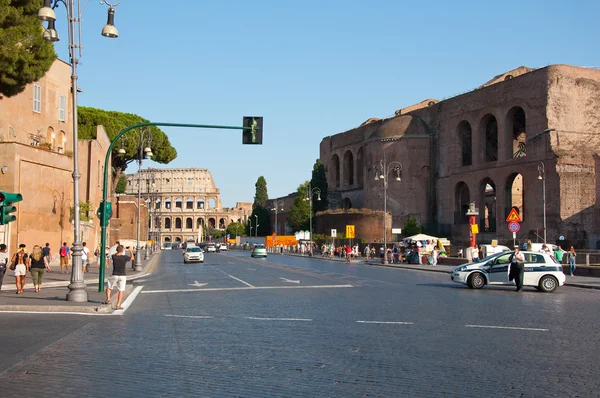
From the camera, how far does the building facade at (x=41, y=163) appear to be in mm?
33094

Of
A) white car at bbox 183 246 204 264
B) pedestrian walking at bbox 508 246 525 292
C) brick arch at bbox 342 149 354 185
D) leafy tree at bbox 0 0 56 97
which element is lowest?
white car at bbox 183 246 204 264

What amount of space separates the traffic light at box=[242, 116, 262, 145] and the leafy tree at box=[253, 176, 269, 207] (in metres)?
123

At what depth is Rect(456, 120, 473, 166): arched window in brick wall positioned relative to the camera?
7511 cm

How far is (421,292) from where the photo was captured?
2222 cm

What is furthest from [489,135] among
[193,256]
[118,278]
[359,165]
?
[118,278]

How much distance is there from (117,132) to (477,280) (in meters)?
52.4

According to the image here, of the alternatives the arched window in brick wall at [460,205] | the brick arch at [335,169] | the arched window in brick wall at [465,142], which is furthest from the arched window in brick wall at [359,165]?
the arched window in brick wall at [465,142]

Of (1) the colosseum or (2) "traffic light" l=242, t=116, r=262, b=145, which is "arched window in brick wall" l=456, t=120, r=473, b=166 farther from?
(2) "traffic light" l=242, t=116, r=262, b=145

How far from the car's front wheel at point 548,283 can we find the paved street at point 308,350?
→ 4.65 metres

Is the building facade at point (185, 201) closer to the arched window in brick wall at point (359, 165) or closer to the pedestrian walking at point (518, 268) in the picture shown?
the arched window in brick wall at point (359, 165)

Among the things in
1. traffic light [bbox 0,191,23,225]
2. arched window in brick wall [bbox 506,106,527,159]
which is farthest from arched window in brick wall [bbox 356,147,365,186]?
traffic light [bbox 0,191,23,225]

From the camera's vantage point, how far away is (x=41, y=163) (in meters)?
35.9

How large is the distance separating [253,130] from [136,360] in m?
12.7

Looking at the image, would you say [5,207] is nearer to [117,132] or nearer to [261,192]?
[117,132]
